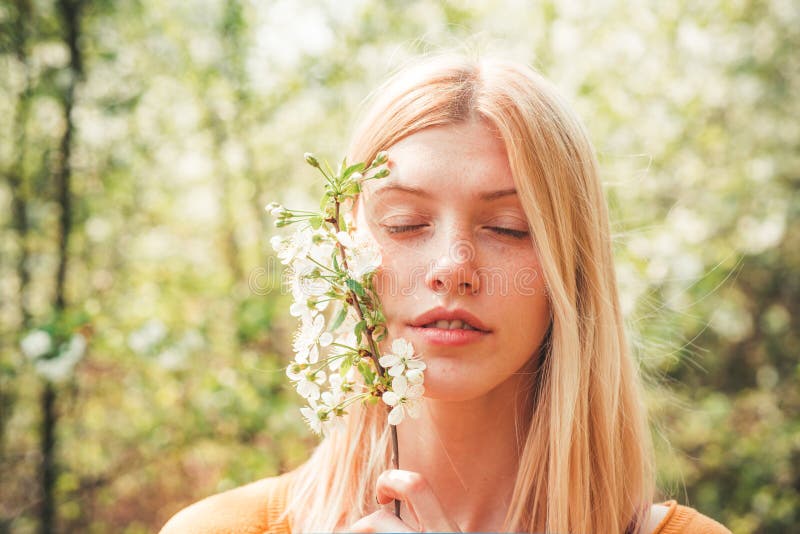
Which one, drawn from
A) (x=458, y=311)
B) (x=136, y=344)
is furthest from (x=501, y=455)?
(x=136, y=344)

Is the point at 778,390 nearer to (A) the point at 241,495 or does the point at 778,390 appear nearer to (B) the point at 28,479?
(A) the point at 241,495

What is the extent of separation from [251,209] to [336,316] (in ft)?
12.9

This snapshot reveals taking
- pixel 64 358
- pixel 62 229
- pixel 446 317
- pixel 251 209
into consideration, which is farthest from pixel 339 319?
pixel 251 209

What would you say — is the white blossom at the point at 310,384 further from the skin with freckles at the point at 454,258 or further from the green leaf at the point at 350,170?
the green leaf at the point at 350,170

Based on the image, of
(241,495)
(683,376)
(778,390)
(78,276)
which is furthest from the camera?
(683,376)

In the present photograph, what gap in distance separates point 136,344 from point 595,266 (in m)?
2.69

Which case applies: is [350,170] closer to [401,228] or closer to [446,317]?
[401,228]

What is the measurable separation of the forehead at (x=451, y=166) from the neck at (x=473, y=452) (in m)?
0.55

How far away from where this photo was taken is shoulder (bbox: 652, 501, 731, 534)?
1.68 m

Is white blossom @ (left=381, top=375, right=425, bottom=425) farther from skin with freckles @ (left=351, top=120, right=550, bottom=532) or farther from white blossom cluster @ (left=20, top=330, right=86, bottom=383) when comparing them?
white blossom cluster @ (left=20, top=330, right=86, bottom=383)

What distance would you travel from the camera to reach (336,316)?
136 cm

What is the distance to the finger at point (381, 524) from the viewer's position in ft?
4.30

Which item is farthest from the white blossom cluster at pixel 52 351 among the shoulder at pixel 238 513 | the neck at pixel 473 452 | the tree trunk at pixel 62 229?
the neck at pixel 473 452

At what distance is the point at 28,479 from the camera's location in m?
4.22
